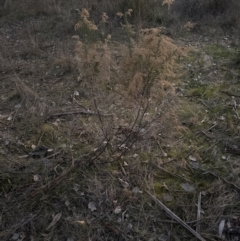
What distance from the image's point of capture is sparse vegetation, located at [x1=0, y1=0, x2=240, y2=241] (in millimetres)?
2039

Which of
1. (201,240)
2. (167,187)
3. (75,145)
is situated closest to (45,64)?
(75,145)

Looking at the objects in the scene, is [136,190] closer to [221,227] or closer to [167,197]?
[167,197]

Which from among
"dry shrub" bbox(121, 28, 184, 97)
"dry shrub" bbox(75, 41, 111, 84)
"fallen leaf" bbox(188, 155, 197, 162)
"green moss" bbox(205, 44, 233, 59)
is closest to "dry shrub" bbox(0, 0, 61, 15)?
"green moss" bbox(205, 44, 233, 59)

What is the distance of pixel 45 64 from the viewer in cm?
395

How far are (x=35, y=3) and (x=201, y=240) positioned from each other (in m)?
5.03

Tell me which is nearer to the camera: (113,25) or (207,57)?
(207,57)

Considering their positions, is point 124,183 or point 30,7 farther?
point 30,7

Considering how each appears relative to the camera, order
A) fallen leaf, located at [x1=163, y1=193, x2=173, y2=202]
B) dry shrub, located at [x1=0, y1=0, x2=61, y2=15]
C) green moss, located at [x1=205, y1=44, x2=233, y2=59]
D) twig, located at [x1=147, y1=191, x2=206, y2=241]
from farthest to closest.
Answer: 1. dry shrub, located at [x1=0, y1=0, x2=61, y2=15]
2. green moss, located at [x1=205, y1=44, x2=233, y2=59]
3. fallen leaf, located at [x1=163, y1=193, x2=173, y2=202]
4. twig, located at [x1=147, y1=191, x2=206, y2=241]

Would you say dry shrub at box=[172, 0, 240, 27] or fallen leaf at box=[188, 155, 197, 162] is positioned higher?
dry shrub at box=[172, 0, 240, 27]

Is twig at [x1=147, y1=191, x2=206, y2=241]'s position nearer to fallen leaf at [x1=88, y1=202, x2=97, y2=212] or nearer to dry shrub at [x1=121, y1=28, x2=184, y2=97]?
fallen leaf at [x1=88, y1=202, x2=97, y2=212]

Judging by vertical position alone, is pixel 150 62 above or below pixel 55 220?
above

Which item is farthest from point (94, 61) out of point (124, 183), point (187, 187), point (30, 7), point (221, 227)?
point (30, 7)

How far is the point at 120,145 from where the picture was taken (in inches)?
98.4

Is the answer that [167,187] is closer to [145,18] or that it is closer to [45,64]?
[45,64]
